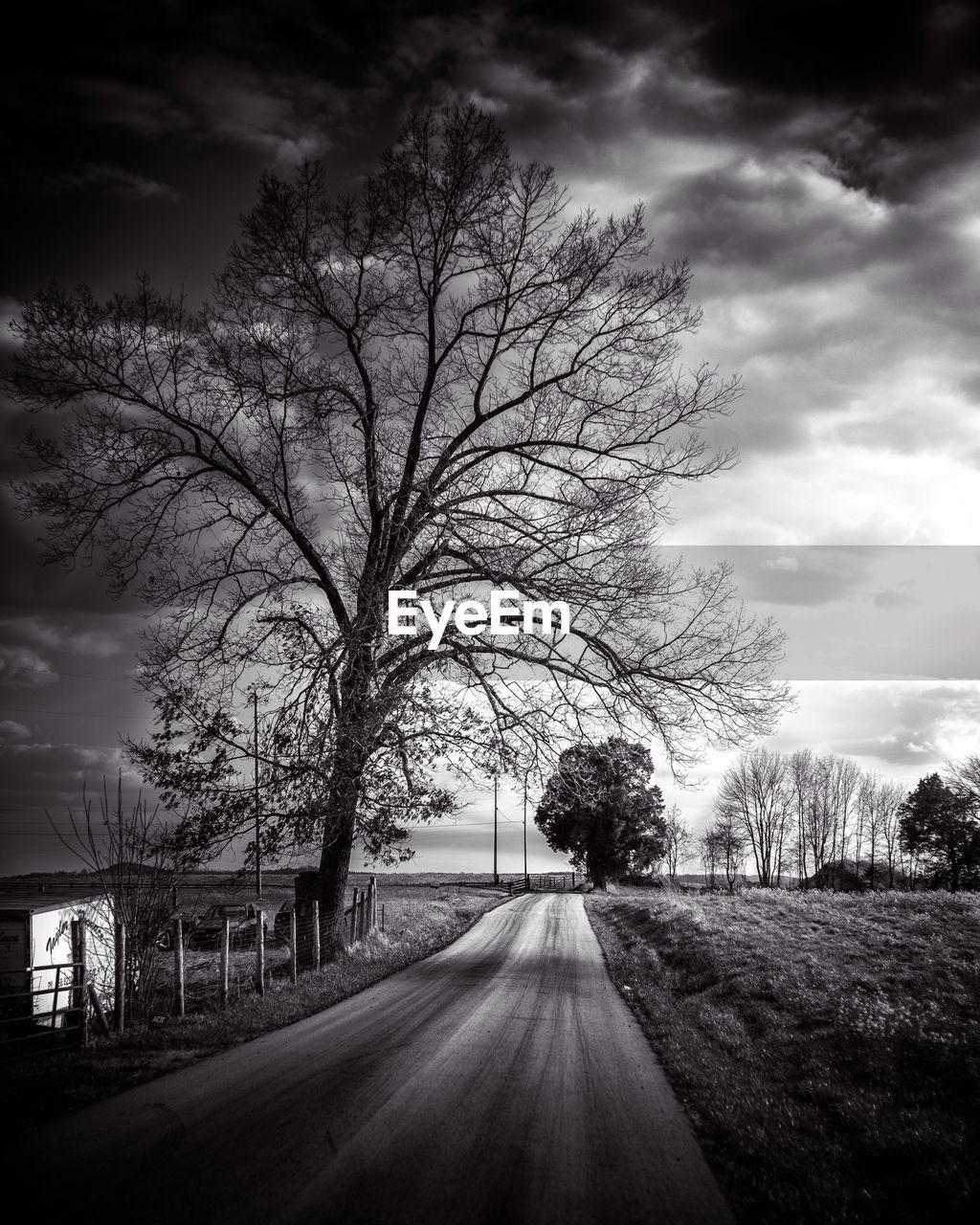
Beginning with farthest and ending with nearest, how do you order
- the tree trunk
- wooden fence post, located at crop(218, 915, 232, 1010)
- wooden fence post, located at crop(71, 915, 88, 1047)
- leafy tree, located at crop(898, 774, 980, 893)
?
1. leafy tree, located at crop(898, 774, 980, 893)
2. the tree trunk
3. wooden fence post, located at crop(218, 915, 232, 1010)
4. wooden fence post, located at crop(71, 915, 88, 1047)

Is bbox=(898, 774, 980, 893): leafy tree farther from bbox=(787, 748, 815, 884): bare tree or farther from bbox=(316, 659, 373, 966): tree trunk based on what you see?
bbox=(316, 659, 373, 966): tree trunk

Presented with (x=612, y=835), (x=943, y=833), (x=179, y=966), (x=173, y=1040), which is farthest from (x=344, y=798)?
(x=943, y=833)

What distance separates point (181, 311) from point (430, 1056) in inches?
530

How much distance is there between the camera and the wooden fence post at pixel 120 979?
9.86m

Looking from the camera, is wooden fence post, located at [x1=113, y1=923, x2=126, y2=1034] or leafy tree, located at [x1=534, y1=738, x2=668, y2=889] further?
leafy tree, located at [x1=534, y1=738, x2=668, y2=889]

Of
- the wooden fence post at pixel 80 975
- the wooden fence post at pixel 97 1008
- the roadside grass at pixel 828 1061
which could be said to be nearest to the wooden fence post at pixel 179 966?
the wooden fence post at pixel 97 1008

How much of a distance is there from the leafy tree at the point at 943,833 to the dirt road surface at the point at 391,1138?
189ft

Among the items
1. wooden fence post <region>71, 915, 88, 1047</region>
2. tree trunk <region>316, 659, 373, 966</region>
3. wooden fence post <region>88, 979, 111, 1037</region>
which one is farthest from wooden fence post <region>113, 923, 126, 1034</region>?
tree trunk <region>316, 659, 373, 966</region>

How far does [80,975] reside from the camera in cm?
955

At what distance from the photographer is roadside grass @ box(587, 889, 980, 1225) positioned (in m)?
5.31

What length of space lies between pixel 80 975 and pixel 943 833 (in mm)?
70997

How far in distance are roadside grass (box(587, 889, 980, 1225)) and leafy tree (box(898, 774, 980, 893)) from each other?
48.4 meters

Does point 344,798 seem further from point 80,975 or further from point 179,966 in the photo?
point 80,975

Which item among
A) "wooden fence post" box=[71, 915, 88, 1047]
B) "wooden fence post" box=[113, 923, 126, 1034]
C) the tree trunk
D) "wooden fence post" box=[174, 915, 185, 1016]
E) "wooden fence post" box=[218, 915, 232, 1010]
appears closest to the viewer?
"wooden fence post" box=[71, 915, 88, 1047]
